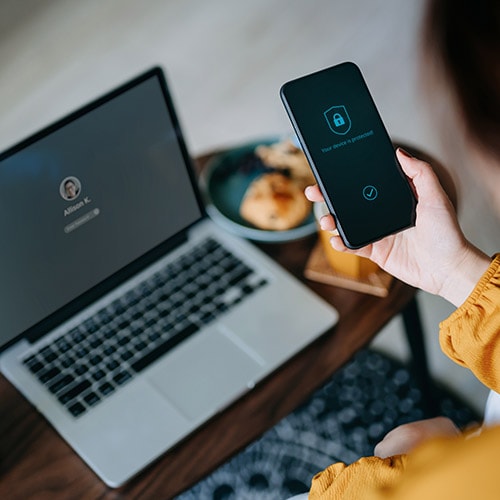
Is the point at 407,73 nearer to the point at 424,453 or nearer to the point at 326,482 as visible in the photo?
the point at 326,482

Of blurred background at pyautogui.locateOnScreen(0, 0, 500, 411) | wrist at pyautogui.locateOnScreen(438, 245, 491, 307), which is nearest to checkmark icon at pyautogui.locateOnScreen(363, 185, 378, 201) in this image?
wrist at pyautogui.locateOnScreen(438, 245, 491, 307)

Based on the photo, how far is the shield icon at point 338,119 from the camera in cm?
92

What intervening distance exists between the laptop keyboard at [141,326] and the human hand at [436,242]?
237 millimetres

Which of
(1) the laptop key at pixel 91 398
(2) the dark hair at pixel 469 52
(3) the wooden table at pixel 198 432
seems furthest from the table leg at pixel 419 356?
(2) the dark hair at pixel 469 52

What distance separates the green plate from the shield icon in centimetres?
28

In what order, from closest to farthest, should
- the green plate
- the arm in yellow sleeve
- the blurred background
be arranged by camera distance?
1. the arm in yellow sleeve
2. the green plate
3. the blurred background

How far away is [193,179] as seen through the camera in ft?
3.68

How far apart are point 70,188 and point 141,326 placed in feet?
0.76

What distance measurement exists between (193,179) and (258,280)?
0.60 feet

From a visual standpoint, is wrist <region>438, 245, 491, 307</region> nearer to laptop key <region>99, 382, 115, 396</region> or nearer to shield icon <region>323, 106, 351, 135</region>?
shield icon <region>323, 106, 351, 135</region>

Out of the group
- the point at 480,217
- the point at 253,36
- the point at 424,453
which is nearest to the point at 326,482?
the point at 424,453

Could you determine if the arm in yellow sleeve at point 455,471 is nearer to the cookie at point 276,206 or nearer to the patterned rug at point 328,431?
the cookie at point 276,206

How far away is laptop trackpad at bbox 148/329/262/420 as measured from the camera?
102 centimetres

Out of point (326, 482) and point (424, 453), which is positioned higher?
point (424, 453)
